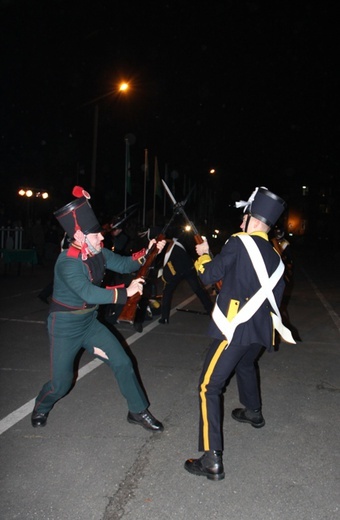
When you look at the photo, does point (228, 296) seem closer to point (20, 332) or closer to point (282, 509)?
point (282, 509)

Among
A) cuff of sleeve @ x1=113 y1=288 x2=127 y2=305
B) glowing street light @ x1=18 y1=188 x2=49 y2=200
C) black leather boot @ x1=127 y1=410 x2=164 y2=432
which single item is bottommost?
black leather boot @ x1=127 y1=410 x2=164 y2=432

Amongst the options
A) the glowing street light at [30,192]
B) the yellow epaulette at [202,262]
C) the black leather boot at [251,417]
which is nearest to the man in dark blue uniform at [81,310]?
the yellow epaulette at [202,262]

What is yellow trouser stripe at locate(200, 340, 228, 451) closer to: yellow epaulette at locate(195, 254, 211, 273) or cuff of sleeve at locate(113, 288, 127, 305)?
yellow epaulette at locate(195, 254, 211, 273)

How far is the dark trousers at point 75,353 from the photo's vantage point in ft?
12.6

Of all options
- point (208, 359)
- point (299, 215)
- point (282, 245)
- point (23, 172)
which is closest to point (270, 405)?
point (208, 359)

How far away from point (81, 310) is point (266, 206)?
5.56 feet

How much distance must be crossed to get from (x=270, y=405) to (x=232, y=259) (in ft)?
7.12

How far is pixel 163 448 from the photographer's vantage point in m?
3.82

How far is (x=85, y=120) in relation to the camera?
109 ft

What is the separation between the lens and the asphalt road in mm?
3006

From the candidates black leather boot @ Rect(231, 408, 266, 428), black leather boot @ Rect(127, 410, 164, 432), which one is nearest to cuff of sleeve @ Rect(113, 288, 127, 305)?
black leather boot @ Rect(127, 410, 164, 432)

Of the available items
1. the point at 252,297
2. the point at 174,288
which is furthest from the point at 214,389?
the point at 174,288

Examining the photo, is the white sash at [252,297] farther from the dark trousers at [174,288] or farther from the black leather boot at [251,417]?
the dark trousers at [174,288]

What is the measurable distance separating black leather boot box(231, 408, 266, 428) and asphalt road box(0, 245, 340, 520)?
5cm
